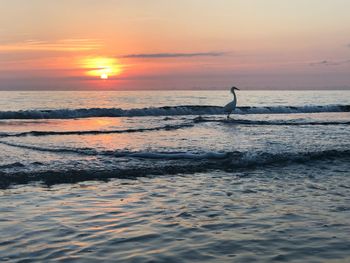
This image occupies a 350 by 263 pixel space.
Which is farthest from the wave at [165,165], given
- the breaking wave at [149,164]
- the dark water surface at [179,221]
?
the dark water surface at [179,221]

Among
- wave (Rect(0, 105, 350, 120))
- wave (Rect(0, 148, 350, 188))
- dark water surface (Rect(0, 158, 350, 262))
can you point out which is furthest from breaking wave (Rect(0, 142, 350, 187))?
wave (Rect(0, 105, 350, 120))

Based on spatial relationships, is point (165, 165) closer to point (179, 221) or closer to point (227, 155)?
point (227, 155)

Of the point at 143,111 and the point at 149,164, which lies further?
the point at 143,111

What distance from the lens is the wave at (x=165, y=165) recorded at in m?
9.60

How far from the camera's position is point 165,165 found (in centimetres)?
1127

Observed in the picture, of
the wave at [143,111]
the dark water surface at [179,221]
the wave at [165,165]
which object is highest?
the wave at [143,111]

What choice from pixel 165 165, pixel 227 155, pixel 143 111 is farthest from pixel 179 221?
pixel 143 111

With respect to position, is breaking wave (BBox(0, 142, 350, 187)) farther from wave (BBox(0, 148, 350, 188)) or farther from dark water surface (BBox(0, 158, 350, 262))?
dark water surface (BBox(0, 158, 350, 262))

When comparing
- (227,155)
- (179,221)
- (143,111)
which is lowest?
(179,221)

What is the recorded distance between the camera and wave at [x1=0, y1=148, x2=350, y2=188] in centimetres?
960

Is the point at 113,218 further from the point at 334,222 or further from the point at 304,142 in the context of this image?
the point at 304,142

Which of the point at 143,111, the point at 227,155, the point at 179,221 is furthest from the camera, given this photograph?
the point at 143,111

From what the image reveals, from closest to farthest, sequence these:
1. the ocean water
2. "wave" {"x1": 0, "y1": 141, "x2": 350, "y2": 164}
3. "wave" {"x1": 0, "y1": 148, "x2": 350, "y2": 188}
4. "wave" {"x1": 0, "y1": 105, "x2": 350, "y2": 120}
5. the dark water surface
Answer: the dark water surface
the ocean water
"wave" {"x1": 0, "y1": 148, "x2": 350, "y2": 188}
"wave" {"x1": 0, "y1": 141, "x2": 350, "y2": 164}
"wave" {"x1": 0, "y1": 105, "x2": 350, "y2": 120}

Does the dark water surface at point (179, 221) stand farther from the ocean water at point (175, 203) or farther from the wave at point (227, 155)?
the wave at point (227, 155)
